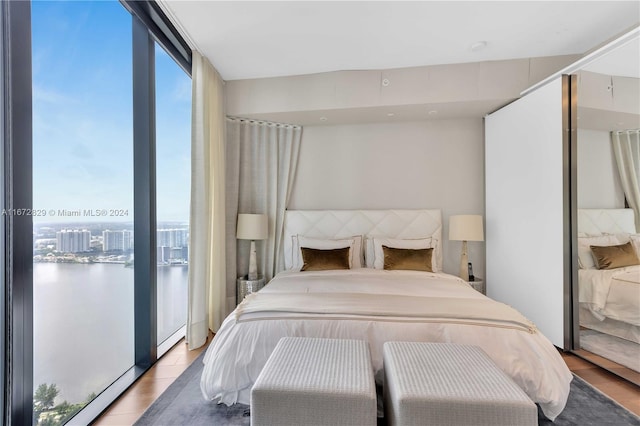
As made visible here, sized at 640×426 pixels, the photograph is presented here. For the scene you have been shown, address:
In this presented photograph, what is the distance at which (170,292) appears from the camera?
8.94 ft

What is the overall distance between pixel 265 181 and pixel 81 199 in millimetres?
2034

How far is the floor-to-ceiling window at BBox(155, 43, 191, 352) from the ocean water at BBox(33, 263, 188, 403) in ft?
1.40

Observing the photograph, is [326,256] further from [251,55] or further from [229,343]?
[251,55]

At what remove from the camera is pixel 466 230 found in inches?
121

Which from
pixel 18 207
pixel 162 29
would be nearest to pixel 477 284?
pixel 18 207

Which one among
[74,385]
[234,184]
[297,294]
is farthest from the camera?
[234,184]

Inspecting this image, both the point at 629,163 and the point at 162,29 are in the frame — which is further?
the point at 162,29

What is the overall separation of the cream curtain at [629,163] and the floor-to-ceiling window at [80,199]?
3513 millimetres

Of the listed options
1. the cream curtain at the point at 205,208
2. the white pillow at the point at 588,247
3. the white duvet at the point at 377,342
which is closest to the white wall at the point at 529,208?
the white pillow at the point at 588,247

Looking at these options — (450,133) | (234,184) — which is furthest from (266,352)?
(450,133)

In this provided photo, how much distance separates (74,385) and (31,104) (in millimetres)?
1535

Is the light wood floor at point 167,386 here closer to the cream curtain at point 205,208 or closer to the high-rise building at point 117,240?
the cream curtain at point 205,208

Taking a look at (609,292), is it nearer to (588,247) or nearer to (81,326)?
(588,247)

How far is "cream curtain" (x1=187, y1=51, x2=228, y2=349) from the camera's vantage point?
2.59 metres
